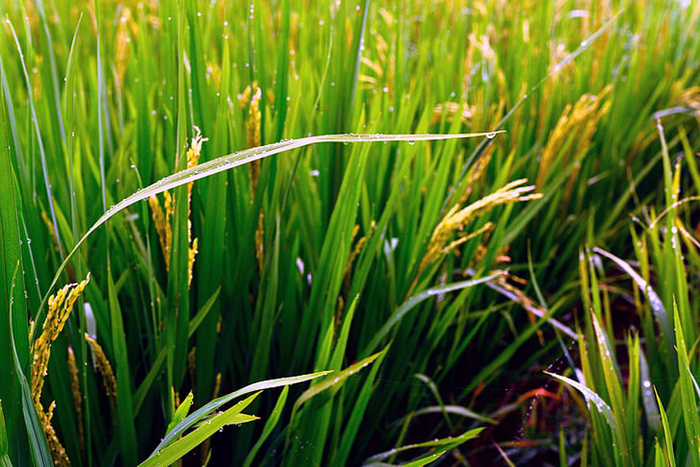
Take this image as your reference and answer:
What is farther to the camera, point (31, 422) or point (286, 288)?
point (286, 288)

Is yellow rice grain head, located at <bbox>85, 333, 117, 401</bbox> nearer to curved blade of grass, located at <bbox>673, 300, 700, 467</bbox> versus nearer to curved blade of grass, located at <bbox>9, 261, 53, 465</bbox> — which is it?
curved blade of grass, located at <bbox>9, 261, 53, 465</bbox>

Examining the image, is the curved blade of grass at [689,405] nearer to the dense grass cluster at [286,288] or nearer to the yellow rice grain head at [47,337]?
the dense grass cluster at [286,288]

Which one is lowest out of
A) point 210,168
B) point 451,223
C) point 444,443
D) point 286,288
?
point 444,443

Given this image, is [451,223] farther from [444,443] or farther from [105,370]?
[105,370]

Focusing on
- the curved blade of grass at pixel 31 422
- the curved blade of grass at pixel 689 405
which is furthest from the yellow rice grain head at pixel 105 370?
the curved blade of grass at pixel 689 405

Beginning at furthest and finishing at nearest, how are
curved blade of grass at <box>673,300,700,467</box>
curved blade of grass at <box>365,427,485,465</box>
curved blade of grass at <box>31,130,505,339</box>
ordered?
Result: 1. curved blade of grass at <box>365,427,485,465</box>
2. curved blade of grass at <box>673,300,700,467</box>
3. curved blade of grass at <box>31,130,505,339</box>

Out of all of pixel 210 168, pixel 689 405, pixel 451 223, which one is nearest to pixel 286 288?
pixel 451 223

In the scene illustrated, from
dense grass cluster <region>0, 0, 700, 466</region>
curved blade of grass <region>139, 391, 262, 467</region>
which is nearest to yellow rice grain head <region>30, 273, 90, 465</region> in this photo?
dense grass cluster <region>0, 0, 700, 466</region>

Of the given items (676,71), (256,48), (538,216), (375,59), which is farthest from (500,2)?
(256,48)

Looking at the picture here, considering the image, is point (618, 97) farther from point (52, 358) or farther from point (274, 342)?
point (52, 358)
